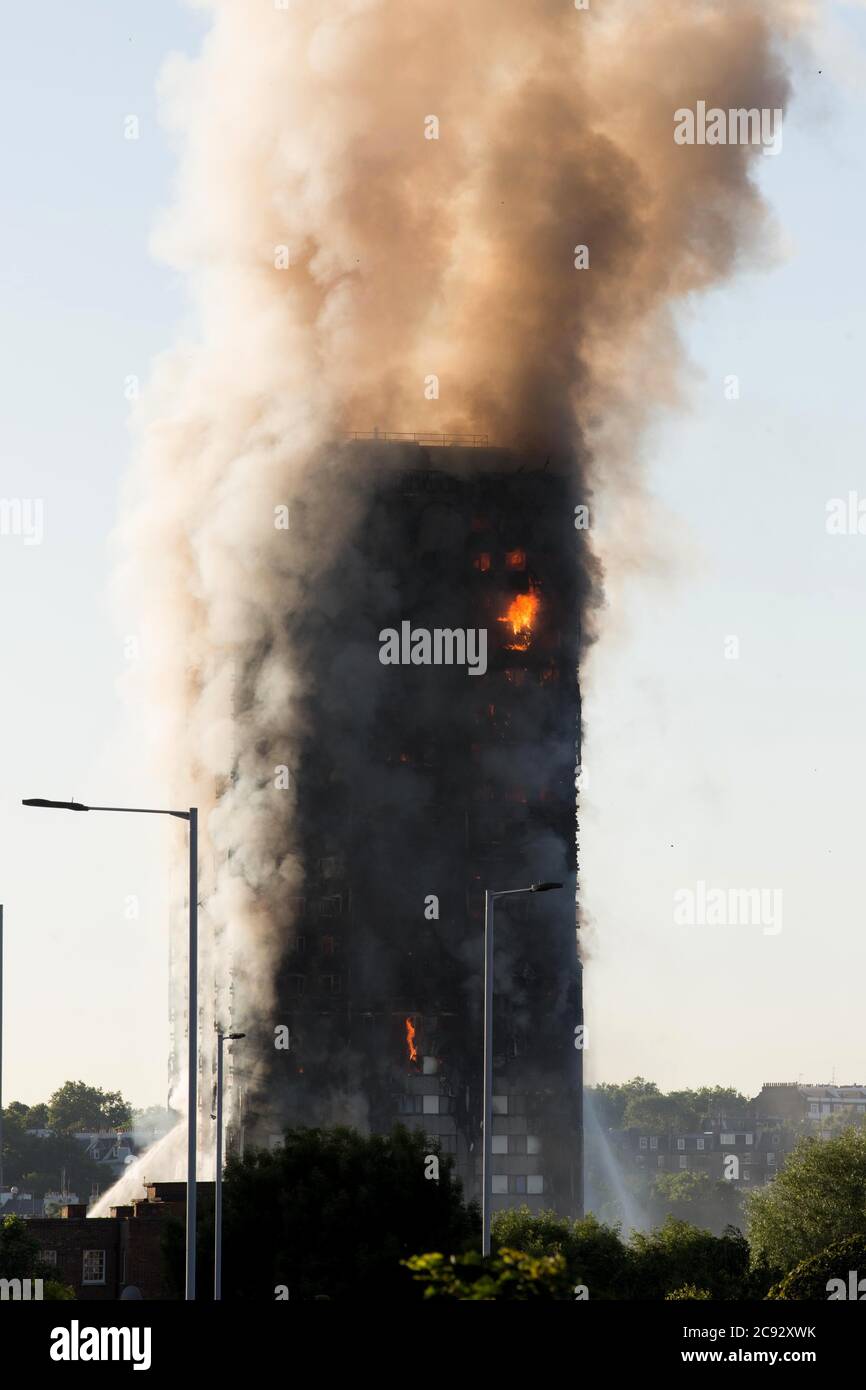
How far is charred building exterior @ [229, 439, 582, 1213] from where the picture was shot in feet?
509

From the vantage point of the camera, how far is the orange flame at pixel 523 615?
162 metres

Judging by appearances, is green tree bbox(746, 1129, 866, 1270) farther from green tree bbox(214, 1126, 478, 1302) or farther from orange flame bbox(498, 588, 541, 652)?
orange flame bbox(498, 588, 541, 652)

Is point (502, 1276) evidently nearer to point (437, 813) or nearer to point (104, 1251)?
point (104, 1251)

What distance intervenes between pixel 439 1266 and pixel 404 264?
414 feet

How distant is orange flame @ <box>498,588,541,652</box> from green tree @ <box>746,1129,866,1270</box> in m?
51.0

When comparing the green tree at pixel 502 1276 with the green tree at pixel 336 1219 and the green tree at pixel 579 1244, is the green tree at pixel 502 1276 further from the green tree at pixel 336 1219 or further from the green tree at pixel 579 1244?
the green tree at pixel 579 1244


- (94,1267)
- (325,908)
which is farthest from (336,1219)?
(325,908)

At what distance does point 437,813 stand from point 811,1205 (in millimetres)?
53665

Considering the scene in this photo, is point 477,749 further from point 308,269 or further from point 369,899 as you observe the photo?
point 308,269

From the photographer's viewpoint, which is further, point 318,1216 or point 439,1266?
point 318,1216

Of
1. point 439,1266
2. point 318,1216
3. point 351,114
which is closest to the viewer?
point 439,1266

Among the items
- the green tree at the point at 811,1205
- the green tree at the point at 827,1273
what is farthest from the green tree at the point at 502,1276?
the green tree at the point at 811,1205
